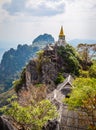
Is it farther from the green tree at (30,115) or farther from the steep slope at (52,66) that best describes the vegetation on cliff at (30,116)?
the steep slope at (52,66)

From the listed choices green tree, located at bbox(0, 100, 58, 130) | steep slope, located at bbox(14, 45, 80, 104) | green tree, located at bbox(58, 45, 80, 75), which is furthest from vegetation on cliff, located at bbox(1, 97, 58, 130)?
green tree, located at bbox(58, 45, 80, 75)

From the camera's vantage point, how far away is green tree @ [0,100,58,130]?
24594 mm

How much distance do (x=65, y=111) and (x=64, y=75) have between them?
30.9m

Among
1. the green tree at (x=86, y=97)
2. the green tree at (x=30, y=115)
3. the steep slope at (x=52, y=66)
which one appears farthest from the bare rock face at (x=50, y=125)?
the steep slope at (x=52, y=66)

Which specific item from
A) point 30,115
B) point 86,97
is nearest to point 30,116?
point 30,115

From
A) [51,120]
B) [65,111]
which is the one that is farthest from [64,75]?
[51,120]

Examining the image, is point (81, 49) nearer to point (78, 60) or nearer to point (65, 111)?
point (78, 60)

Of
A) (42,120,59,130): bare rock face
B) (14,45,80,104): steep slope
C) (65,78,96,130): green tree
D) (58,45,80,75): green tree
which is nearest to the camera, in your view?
(65,78,96,130): green tree

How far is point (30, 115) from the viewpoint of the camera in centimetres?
2481

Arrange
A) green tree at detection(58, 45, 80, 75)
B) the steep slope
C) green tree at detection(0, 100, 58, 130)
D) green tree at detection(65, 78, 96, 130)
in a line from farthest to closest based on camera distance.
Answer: green tree at detection(58, 45, 80, 75), the steep slope, green tree at detection(0, 100, 58, 130), green tree at detection(65, 78, 96, 130)

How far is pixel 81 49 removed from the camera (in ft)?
224

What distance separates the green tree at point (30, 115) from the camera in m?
24.6

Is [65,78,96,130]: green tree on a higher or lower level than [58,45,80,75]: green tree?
lower

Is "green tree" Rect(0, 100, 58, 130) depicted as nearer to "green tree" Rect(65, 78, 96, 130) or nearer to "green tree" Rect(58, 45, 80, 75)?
"green tree" Rect(65, 78, 96, 130)
